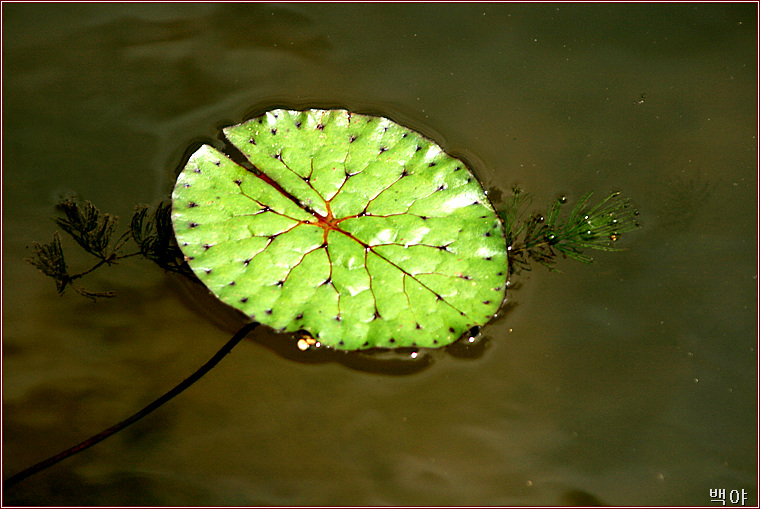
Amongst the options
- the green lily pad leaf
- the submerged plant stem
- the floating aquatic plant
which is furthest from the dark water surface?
the green lily pad leaf

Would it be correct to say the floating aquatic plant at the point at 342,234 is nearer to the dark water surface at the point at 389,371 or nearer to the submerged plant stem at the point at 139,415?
the submerged plant stem at the point at 139,415

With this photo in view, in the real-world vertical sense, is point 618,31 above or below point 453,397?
above

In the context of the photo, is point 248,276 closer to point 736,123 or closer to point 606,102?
point 606,102

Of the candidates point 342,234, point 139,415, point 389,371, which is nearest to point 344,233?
point 342,234

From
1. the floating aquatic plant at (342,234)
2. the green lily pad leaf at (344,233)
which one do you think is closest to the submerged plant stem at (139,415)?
the floating aquatic plant at (342,234)

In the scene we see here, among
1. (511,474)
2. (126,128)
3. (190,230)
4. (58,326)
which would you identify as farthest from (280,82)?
(511,474)

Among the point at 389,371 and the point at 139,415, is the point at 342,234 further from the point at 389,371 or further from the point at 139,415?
the point at 139,415
